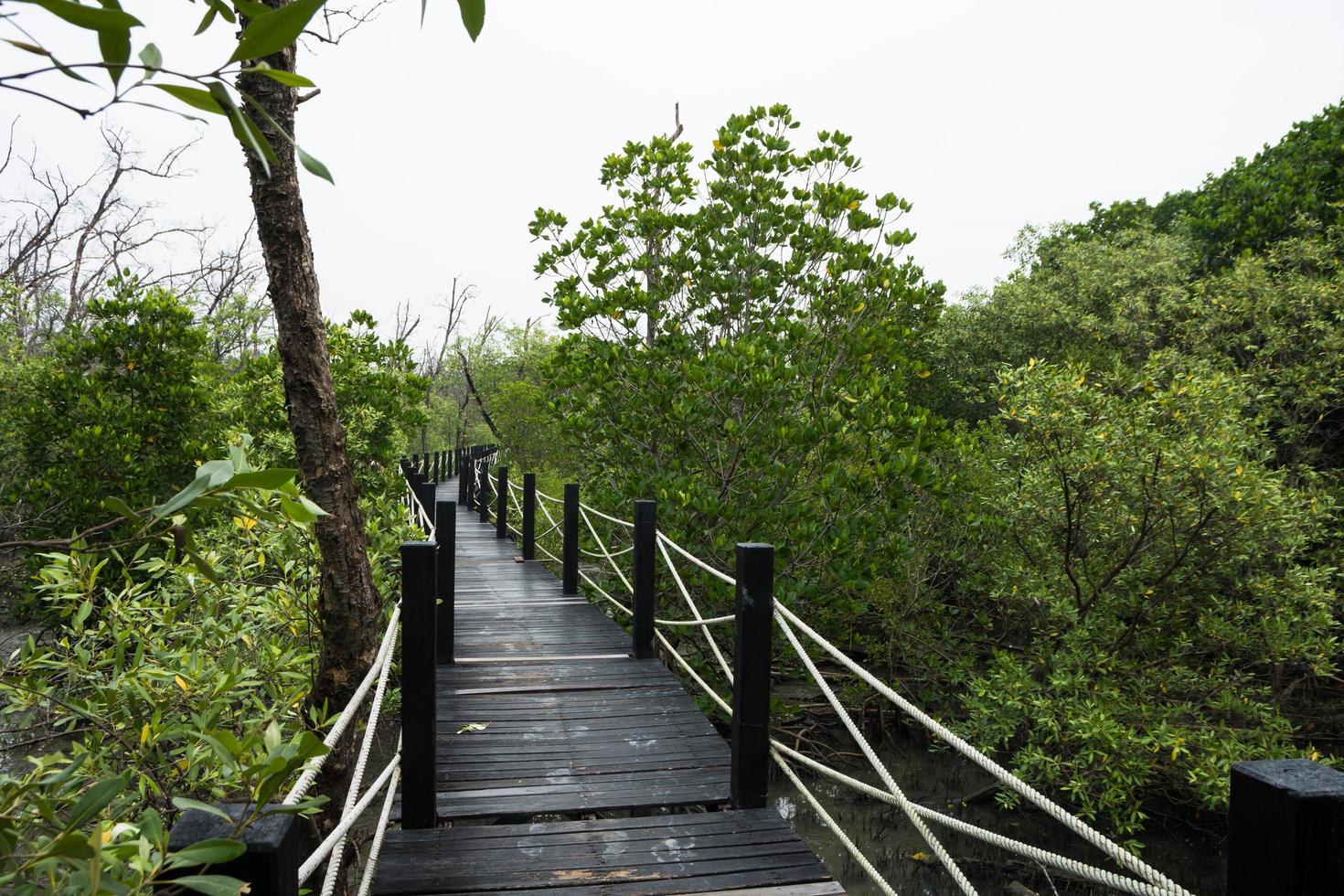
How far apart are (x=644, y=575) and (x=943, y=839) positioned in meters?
4.91

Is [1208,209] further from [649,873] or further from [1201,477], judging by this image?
[649,873]

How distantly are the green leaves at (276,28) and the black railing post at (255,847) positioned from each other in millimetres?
1072

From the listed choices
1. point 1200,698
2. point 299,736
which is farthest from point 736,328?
point 299,736

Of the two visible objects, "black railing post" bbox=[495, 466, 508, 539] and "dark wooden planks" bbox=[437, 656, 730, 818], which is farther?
"black railing post" bbox=[495, 466, 508, 539]

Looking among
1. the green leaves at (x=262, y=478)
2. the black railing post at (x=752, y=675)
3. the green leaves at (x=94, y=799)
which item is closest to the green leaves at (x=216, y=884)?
the green leaves at (x=94, y=799)

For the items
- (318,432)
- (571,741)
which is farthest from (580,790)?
(318,432)

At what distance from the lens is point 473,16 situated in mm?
980

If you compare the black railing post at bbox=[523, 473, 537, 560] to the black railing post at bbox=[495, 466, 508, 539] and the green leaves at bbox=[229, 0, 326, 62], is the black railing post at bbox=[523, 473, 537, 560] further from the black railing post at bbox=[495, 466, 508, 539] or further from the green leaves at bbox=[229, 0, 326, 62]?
the green leaves at bbox=[229, 0, 326, 62]

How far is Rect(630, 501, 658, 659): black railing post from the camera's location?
19.6 feet

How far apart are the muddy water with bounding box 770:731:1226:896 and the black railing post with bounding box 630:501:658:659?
148 inches

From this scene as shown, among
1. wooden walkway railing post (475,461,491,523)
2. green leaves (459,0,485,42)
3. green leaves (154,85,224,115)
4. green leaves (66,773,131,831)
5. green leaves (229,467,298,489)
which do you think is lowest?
wooden walkway railing post (475,461,491,523)

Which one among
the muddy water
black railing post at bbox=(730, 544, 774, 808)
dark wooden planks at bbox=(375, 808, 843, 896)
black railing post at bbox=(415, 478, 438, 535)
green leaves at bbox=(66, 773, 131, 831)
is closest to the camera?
green leaves at bbox=(66, 773, 131, 831)

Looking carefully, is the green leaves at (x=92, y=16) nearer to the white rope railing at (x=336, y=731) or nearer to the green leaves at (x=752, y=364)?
the white rope railing at (x=336, y=731)

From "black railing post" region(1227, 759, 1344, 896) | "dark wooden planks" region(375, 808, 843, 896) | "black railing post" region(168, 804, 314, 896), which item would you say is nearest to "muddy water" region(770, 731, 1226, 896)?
"dark wooden planks" region(375, 808, 843, 896)
